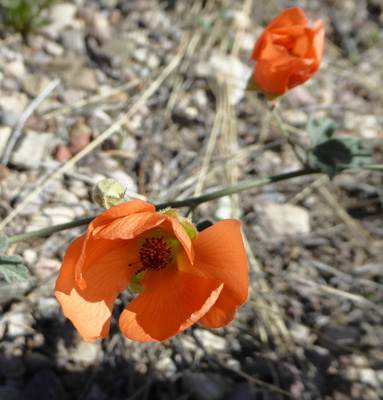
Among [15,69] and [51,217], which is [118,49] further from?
[51,217]

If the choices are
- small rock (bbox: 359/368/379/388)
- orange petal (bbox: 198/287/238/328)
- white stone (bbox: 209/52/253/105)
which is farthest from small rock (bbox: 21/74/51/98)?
small rock (bbox: 359/368/379/388)

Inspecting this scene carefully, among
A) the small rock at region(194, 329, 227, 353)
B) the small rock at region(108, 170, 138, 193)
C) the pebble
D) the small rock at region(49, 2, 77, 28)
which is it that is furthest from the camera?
the small rock at region(49, 2, 77, 28)

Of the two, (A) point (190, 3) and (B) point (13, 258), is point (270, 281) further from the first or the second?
(A) point (190, 3)

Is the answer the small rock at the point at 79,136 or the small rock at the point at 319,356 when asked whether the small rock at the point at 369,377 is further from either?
the small rock at the point at 79,136

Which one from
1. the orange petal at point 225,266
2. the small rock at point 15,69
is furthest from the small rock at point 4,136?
the orange petal at point 225,266

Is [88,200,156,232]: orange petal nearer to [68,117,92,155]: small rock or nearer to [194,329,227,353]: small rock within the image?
[194,329,227,353]: small rock

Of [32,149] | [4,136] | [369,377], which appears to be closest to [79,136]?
[32,149]

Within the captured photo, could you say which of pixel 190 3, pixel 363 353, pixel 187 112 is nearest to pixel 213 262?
pixel 363 353
